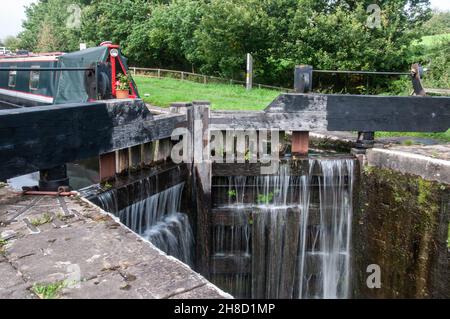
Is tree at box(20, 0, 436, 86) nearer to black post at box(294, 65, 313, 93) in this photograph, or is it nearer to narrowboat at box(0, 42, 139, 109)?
narrowboat at box(0, 42, 139, 109)

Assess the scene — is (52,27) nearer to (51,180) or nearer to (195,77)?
(195,77)

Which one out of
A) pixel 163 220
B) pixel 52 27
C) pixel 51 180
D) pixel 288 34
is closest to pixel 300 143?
pixel 163 220

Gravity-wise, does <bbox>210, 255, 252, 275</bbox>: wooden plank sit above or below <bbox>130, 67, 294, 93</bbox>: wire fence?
below

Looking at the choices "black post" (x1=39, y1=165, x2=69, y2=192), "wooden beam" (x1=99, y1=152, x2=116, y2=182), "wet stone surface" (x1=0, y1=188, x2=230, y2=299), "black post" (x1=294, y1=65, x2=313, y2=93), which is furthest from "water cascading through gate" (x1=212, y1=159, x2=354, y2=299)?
"wet stone surface" (x1=0, y1=188, x2=230, y2=299)

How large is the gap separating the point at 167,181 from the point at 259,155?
5.90 ft

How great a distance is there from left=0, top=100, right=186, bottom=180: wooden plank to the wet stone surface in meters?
0.56

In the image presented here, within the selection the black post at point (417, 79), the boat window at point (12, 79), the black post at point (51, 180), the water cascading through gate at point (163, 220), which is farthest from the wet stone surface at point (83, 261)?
the boat window at point (12, 79)

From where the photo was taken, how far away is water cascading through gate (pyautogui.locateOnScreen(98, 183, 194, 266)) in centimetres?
609

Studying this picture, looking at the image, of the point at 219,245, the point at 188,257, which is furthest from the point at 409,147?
the point at 188,257

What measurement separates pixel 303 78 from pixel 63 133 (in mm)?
4177

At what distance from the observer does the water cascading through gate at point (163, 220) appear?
609 centimetres

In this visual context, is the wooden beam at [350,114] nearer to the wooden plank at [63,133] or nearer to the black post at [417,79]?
the black post at [417,79]

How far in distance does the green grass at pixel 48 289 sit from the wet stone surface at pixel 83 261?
1 centimetres

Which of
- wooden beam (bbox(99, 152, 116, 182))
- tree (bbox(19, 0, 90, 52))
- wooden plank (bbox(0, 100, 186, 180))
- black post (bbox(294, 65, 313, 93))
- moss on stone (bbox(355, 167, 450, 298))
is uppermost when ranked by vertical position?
tree (bbox(19, 0, 90, 52))
